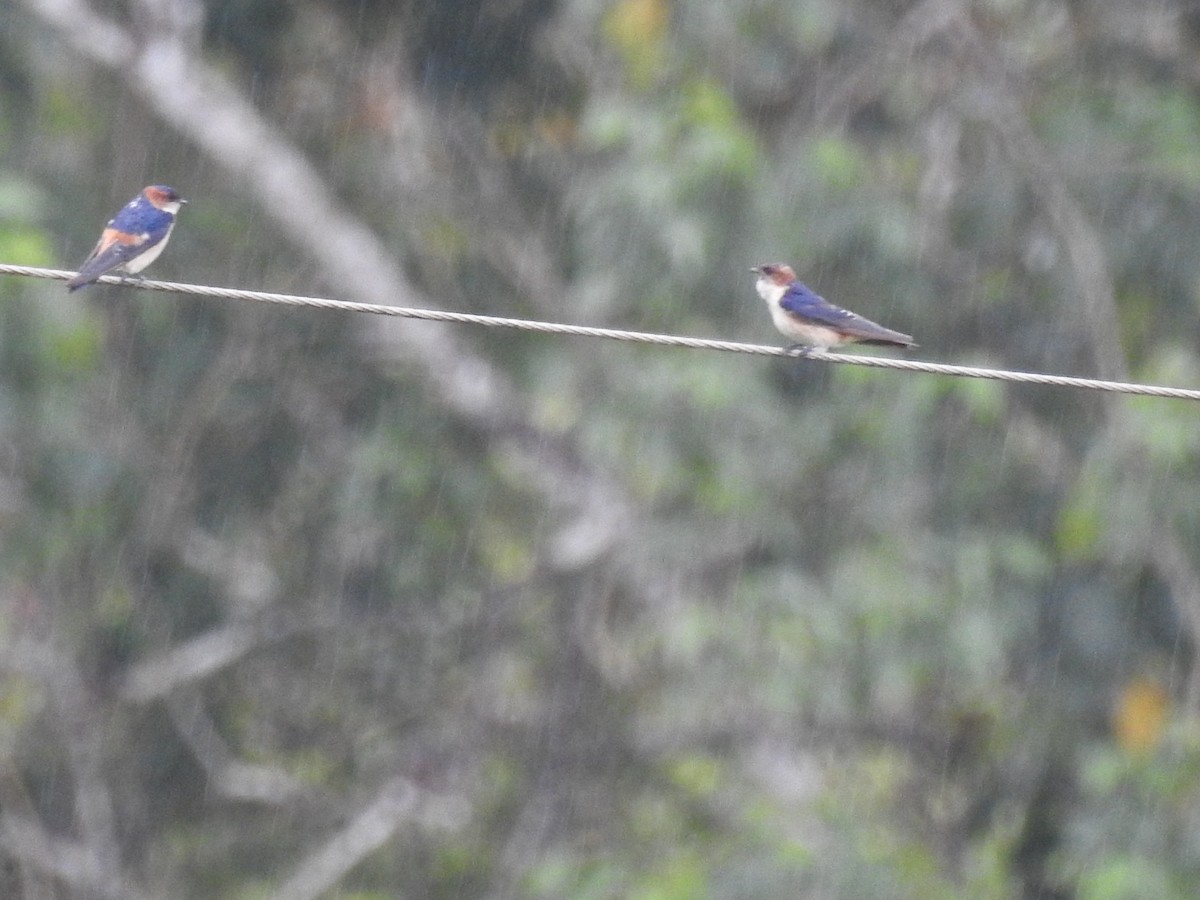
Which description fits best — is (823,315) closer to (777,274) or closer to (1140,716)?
(777,274)

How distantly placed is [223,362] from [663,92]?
3833mm

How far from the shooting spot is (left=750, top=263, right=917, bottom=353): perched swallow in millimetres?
7840

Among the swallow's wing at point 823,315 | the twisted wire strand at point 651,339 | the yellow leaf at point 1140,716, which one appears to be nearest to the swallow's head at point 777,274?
the swallow's wing at point 823,315

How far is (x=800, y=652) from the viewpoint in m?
10.1

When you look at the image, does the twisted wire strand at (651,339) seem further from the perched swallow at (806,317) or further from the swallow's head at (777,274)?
the swallow's head at (777,274)

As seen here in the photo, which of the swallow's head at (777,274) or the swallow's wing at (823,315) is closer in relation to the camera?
the swallow's wing at (823,315)

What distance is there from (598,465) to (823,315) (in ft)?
13.4

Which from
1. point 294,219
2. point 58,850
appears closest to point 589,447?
point 294,219

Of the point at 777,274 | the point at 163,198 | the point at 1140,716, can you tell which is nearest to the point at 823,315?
the point at 777,274

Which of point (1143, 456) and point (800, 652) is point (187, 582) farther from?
point (1143, 456)

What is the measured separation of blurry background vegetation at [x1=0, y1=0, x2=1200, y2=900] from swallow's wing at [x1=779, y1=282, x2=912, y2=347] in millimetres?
1346

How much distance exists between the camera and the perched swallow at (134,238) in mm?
7758

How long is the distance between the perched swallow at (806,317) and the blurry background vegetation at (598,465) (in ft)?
3.67

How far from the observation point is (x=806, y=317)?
26.6 ft
